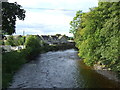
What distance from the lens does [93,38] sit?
960 inches

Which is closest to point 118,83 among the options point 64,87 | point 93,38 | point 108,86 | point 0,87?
point 108,86

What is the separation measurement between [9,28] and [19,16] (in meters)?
2.35

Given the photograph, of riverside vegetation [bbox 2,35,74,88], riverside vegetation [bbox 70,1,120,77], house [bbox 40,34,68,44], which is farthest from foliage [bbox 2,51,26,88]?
house [bbox 40,34,68,44]

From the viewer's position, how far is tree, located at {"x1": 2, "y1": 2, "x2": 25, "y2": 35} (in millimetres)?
22397

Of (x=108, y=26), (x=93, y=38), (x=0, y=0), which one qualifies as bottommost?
(x=93, y=38)

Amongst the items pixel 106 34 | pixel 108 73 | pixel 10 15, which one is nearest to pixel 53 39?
pixel 10 15

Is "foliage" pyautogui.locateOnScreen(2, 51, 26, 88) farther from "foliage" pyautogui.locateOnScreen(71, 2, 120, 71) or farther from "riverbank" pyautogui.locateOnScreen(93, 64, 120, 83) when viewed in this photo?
"riverbank" pyautogui.locateOnScreen(93, 64, 120, 83)

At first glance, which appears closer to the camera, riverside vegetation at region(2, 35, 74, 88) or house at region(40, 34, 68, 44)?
riverside vegetation at region(2, 35, 74, 88)

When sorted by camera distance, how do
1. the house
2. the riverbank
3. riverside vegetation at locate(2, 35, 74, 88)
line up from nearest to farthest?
1. riverside vegetation at locate(2, 35, 74, 88)
2. the riverbank
3. the house

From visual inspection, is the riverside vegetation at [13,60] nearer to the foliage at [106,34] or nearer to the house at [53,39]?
the foliage at [106,34]

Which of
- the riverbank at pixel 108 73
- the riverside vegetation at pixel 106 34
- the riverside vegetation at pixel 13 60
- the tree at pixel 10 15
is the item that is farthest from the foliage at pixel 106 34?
the riverside vegetation at pixel 13 60

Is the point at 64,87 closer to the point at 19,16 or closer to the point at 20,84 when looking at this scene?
the point at 20,84

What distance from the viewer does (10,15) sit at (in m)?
22.8

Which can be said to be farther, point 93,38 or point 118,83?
point 93,38
